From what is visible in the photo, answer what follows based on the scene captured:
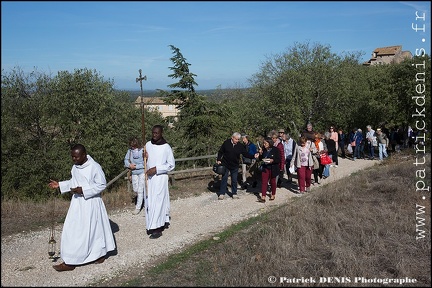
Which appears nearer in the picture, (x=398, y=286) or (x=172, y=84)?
(x=398, y=286)

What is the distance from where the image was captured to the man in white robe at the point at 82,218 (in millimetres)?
6141

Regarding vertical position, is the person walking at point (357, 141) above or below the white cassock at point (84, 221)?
above

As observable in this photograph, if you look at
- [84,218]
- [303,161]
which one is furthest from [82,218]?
[303,161]

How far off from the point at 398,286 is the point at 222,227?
4.05 m

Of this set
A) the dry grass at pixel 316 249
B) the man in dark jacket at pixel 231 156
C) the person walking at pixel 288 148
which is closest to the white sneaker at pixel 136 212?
the man in dark jacket at pixel 231 156

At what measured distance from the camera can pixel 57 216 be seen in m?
9.44

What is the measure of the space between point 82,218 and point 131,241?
5.25ft

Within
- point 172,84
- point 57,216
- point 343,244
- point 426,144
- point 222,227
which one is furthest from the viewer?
point 172,84

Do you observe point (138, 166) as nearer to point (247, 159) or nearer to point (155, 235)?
point (155, 235)

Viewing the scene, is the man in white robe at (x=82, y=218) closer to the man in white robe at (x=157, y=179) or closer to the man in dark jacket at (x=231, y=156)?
the man in white robe at (x=157, y=179)

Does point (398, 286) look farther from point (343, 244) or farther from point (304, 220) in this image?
point (304, 220)

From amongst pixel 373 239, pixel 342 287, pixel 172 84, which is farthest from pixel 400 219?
pixel 172 84

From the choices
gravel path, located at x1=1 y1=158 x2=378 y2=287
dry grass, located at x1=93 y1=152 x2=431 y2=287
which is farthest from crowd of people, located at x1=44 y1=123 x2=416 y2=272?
dry grass, located at x1=93 y1=152 x2=431 y2=287

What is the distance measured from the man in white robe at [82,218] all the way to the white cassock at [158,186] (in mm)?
1331
